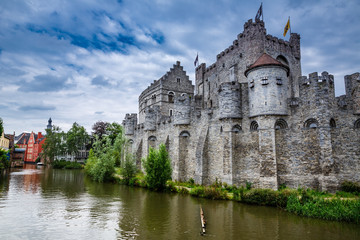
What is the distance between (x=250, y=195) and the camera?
15070 millimetres

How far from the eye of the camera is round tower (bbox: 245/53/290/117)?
17.3m

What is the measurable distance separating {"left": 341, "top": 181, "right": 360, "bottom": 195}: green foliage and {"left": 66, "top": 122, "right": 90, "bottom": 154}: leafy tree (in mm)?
55497

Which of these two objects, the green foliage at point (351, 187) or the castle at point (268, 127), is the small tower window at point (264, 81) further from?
the green foliage at point (351, 187)

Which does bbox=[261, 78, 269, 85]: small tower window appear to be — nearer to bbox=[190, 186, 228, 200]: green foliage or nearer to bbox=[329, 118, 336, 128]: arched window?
bbox=[329, 118, 336, 128]: arched window

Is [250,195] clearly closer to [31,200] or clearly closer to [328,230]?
[328,230]

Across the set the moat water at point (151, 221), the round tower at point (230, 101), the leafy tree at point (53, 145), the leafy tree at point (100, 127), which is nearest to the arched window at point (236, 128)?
the round tower at point (230, 101)

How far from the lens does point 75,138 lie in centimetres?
5731

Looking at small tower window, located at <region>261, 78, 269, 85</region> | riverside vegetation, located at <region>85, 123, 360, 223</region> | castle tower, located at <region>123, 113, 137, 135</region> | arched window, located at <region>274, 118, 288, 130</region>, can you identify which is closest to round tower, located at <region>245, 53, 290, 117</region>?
small tower window, located at <region>261, 78, 269, 85</region>

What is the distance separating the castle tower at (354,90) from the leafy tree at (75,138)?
182 feet

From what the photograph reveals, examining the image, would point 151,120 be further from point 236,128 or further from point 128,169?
point 236,128

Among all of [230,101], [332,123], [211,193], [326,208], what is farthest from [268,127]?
[326,208]

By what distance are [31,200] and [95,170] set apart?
1129 centimetres

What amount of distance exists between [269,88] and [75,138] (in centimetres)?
5201

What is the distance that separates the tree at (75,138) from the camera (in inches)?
2254
